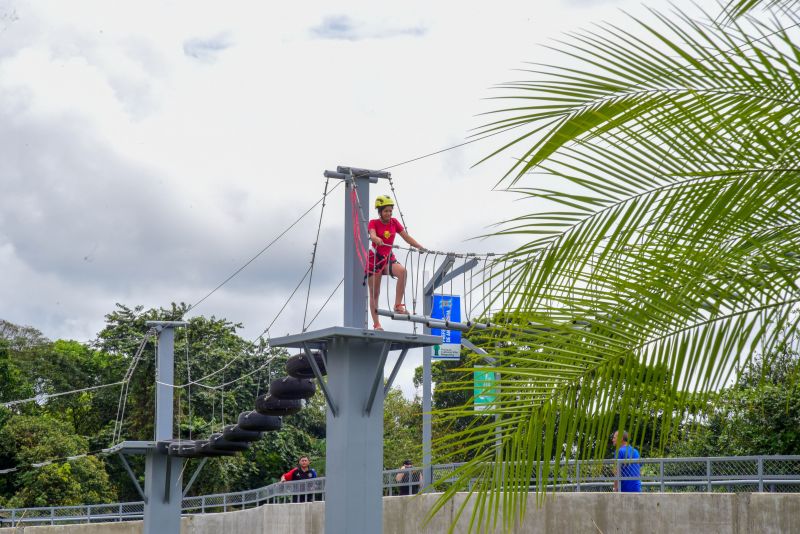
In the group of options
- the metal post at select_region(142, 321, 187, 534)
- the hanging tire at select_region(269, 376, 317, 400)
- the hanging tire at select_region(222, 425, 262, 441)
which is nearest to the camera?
the hanging tire at select_region(269, 376, 317, 400)

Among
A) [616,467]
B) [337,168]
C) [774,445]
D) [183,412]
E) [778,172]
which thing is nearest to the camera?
[778,172]

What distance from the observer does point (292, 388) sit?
711 inches

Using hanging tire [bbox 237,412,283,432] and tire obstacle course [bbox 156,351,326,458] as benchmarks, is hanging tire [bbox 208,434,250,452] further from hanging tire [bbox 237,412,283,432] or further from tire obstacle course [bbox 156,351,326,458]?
hanging tire [bbox 237,412,283,432]

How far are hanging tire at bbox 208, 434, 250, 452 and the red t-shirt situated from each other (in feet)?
32.3

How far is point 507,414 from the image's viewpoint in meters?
4.76

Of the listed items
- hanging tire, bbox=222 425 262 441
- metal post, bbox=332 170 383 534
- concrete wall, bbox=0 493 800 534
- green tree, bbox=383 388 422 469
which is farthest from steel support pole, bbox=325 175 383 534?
green tree, bbox=383 388 422 469

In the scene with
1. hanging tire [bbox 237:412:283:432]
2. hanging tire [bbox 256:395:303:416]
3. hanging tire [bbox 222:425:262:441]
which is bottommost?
hanging tire [bbox 222:425:262:441]

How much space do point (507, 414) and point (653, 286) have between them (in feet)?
2.75

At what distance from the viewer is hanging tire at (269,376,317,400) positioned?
18.0 meters

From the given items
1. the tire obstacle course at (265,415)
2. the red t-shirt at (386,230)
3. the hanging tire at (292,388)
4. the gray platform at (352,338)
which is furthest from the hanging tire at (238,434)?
the red t-shirt at (386,230)

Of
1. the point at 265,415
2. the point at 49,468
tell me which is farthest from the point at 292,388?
the point at 49,468

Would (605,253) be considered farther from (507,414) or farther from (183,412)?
(183,412)

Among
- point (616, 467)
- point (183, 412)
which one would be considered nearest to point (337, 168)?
point (616, 467)

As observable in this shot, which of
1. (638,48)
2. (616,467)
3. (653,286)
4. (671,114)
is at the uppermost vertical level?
(638,48)
